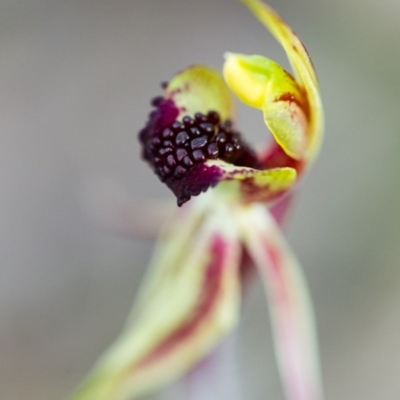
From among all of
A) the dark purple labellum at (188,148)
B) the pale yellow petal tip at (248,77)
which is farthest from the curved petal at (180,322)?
the pale yellow petal tip at (248,77)

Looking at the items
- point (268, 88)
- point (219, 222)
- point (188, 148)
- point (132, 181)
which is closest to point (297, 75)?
point (268, 88)

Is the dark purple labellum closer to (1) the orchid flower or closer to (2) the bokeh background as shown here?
(1) the orchid flower

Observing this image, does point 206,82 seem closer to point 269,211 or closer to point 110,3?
point 269,211

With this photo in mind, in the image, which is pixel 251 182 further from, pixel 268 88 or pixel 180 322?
pixel 180 322

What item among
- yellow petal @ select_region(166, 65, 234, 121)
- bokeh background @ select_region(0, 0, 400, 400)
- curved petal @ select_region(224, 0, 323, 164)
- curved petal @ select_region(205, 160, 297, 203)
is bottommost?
curved petal @ select_region(205, 160, 297, 203)

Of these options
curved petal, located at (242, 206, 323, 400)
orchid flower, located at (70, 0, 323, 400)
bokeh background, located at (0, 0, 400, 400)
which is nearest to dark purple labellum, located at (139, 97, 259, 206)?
orchid flower, located at (70, 0, 323, 400)

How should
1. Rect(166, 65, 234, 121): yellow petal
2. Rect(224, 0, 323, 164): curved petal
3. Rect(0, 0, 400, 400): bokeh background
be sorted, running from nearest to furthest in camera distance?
1. Rect(224, 0, 323, 164): curved petal
2. Rect(166, 65, 234, 121): yellow petal
3. Rect(0, 0, 400, 400): bokeh background

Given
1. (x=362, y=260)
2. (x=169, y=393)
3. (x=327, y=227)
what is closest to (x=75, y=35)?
(x=327, y=227)
